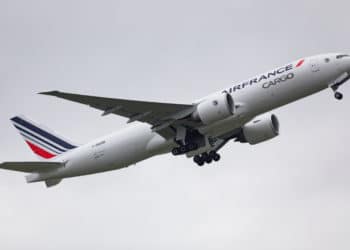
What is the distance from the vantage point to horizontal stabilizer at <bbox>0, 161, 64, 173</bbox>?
1874 inches

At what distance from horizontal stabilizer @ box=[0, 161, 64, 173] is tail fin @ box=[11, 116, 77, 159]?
5.20 feet

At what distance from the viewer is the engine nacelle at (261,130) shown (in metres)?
50.9

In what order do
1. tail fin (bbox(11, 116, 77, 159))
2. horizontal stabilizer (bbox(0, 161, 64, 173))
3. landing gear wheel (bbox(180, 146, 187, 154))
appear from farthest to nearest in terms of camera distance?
tail fin (bbox(11, 116, 77, 159)), horizontal stabilizer (bbox(0, 161, 64, 173)), landing gear wheel (bbox(180, 146, 187, 154))

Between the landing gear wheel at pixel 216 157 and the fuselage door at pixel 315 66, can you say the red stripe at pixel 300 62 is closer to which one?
the fuselage door at pixel 315 66

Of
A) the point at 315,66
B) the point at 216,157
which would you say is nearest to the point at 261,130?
the point at 216,157

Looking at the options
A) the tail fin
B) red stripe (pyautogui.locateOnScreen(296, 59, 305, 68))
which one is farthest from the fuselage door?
the tail fin

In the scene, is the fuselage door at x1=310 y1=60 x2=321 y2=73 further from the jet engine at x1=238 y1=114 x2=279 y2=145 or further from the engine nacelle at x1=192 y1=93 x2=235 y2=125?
the jet engine at x1=238 y1=114 x2=279 y2=145

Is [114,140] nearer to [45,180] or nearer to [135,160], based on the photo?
[135,160]

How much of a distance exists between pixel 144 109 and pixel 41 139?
401 inches

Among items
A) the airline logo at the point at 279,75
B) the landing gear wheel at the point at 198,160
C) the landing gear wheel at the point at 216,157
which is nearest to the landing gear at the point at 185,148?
the landing gear wheel at the point at 198,160

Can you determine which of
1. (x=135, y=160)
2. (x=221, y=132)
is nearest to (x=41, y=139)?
(x=135, y=160)

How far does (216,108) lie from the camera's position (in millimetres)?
44531

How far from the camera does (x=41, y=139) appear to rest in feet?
173

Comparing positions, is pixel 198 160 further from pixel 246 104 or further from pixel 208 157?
pixel 246 104
